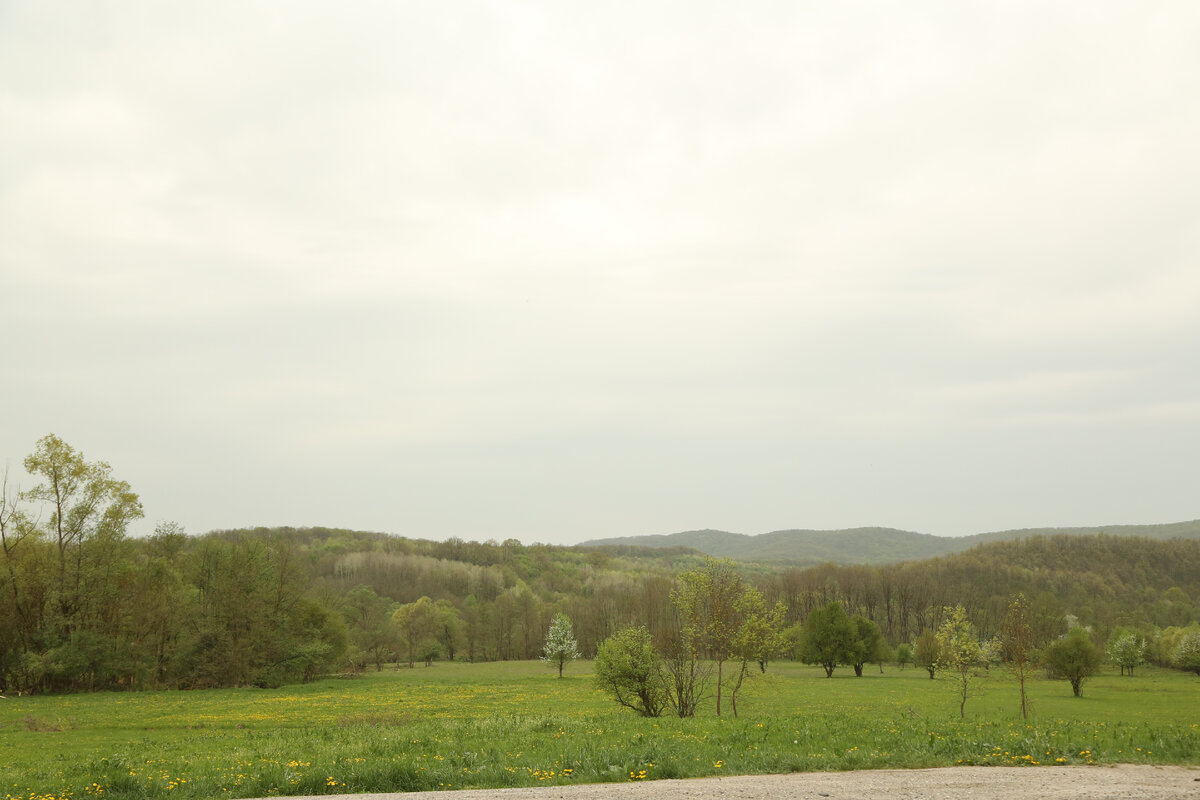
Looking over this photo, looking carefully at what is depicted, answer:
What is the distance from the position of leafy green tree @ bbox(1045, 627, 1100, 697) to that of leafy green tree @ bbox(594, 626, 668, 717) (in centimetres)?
4760

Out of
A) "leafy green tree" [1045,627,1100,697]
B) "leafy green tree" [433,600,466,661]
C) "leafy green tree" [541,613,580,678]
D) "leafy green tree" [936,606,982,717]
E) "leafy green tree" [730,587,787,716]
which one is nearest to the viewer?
"leafy green tree" [730,587,787,716]

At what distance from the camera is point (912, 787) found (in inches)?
483

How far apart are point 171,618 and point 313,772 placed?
53.4 m

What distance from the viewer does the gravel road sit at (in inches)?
455

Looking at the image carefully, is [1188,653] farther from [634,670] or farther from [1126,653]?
[634,670]

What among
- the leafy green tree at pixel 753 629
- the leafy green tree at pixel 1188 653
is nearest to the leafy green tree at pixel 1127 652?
the leafy green tree at pixel 1188 653

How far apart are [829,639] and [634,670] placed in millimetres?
63662

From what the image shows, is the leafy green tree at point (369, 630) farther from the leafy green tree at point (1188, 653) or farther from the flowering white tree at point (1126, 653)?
the leafy green tree at point (1188, 653)

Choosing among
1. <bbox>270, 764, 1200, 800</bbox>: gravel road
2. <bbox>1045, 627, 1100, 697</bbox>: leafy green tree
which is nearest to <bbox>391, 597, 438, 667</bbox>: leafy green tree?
<bbox>1045, 627, 1100, 697</bbox>: leafy green tree

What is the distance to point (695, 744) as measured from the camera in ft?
54.2

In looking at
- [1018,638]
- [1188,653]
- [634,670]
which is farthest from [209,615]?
[1188,653]

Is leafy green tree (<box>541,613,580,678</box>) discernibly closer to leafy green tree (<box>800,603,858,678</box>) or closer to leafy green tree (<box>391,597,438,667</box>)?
leafy green tree (<box>391,597,438,667</box>)

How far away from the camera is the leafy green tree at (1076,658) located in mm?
57969

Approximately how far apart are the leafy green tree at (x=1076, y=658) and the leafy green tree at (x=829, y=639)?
87.6 feet
